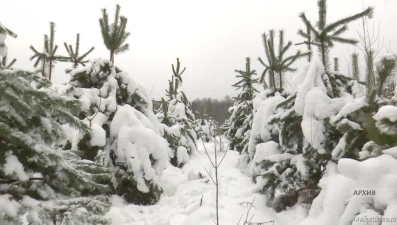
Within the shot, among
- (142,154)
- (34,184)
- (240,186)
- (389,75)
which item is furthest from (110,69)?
(389,75)

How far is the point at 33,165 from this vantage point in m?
1.95

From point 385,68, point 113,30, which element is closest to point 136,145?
point 113,30

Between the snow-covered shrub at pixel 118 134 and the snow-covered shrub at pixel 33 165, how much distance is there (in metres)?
2.50

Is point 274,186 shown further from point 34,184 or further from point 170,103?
point 170,103

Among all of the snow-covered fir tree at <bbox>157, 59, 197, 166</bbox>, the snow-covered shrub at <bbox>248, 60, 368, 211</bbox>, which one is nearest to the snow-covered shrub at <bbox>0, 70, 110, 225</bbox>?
the snow-covered shrub at <bbox>248, 60, 368, 211</bbox>

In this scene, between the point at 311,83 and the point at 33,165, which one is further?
the point at 311,83

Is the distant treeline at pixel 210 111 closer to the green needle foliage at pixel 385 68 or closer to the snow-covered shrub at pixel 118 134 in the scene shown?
the snow-covered shrub at pixel 118 134

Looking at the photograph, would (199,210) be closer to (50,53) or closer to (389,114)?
(389,114)

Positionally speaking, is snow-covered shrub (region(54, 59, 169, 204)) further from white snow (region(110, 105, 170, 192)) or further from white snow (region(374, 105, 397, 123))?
white snow (region(374, 105, 397, 123))

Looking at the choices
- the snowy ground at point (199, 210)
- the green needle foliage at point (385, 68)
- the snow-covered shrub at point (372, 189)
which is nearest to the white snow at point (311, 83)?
the green needle foliage at point (385, 68)

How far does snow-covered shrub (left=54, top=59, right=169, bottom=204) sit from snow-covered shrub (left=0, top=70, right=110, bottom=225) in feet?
8.21

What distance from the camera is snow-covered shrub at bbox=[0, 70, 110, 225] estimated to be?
1.77 metres

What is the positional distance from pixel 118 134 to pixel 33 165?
309 centimetres

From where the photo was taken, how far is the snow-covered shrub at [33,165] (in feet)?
5.80
